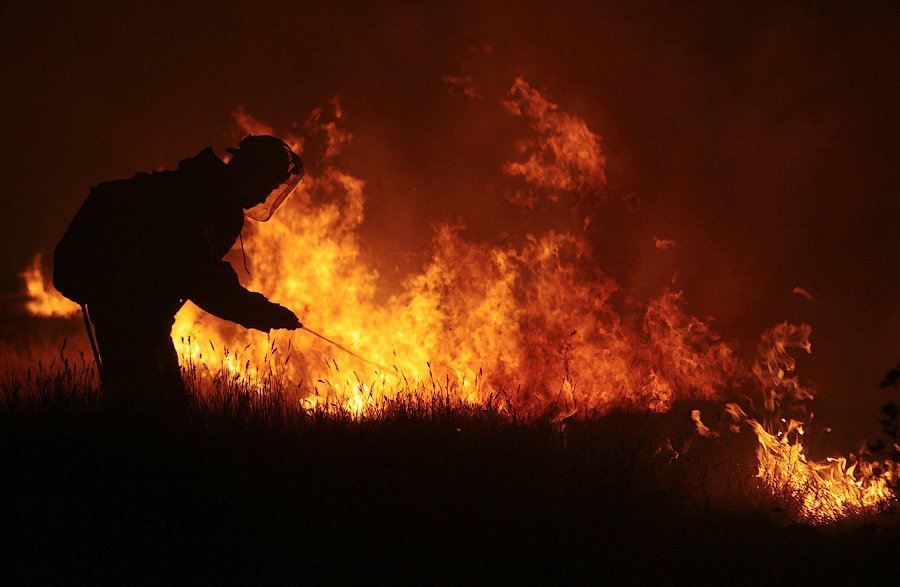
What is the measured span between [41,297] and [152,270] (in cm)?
584

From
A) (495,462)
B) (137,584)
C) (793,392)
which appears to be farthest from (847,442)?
(137,584)

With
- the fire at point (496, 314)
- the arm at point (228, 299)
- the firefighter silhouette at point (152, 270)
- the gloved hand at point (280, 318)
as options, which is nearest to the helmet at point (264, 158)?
the firefighter silhouette at point (152, 270)

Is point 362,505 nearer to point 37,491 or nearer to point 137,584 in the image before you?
point 137,584

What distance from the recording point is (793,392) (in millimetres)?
8609

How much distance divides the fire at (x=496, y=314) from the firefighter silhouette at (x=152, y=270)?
1.87 meters

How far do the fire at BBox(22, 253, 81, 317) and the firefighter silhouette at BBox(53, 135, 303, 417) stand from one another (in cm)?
531

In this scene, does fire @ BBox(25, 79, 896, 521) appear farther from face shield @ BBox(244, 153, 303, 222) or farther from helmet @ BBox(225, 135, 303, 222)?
helmet @ BBox(225, 135, 303, 222)

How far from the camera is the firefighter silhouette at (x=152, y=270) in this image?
4875 millimetres

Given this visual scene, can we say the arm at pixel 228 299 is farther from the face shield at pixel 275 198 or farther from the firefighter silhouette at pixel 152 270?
the face shield at pixel 275 198

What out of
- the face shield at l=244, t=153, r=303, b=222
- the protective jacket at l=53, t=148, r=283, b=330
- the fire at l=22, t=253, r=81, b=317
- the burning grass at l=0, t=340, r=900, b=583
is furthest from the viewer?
the fire at l=22, t=253, r=81, b=317

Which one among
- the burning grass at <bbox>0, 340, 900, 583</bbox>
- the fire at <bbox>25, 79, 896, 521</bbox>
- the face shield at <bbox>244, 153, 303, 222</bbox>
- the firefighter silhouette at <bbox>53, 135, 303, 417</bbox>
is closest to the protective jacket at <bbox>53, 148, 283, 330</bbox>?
the firefighter silhouette at <bbox>53, 135, 303, 417</bbox>

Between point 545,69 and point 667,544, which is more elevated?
point 545,69

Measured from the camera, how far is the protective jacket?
4871mm

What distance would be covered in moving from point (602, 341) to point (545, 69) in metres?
3.52
